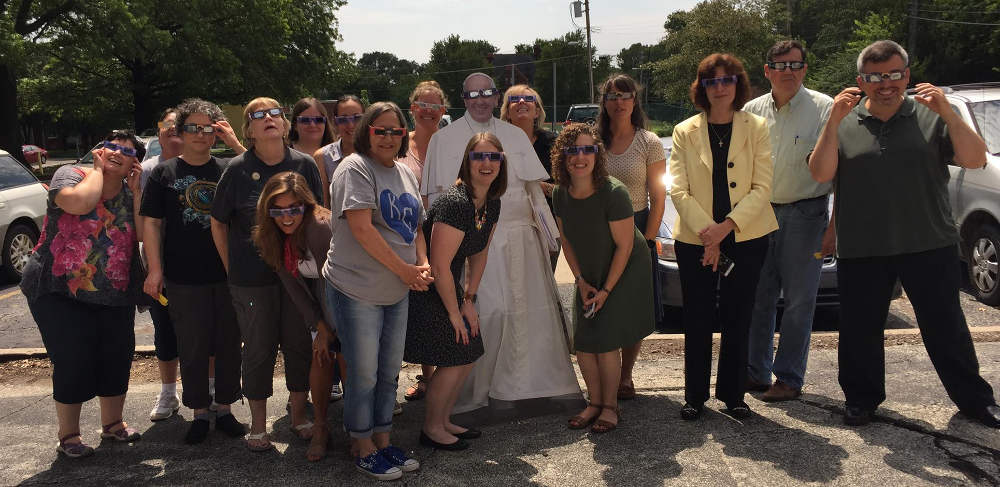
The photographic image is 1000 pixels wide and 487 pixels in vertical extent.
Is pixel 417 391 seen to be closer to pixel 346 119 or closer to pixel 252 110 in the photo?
pixel 346 119

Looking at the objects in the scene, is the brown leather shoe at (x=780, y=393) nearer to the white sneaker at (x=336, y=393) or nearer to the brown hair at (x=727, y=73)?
the brown hair at (x=727, y=73)

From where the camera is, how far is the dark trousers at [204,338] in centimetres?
416

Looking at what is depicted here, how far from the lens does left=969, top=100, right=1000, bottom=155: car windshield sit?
6996 millimetres

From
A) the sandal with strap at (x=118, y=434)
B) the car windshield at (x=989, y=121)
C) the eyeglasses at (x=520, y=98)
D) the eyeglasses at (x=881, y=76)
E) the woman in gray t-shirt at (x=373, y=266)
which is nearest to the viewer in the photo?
the woman in gray t-shirt at (x=373, y=266)

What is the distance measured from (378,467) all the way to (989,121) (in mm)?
6442

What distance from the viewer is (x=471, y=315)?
4008 mm

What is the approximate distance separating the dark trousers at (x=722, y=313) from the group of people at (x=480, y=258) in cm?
1

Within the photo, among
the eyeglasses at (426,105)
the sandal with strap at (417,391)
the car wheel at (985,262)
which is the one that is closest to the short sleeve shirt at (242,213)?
the eyeglasses at (426,105)

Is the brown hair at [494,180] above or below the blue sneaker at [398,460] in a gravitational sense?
above

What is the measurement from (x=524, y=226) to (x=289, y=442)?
1759mm

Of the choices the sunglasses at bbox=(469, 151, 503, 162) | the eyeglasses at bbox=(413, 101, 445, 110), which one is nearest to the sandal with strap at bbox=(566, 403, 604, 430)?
the sunglasses at bbox=(469, 151, 503, 162)

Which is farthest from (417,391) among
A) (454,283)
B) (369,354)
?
(369,354)

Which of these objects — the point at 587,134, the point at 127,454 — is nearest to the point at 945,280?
the point at 587,134

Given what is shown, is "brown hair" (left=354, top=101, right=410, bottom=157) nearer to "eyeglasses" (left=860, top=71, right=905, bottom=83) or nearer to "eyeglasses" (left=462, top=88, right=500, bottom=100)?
"eyeglasses" (left=462, top=88, right=500, bottom=100)
